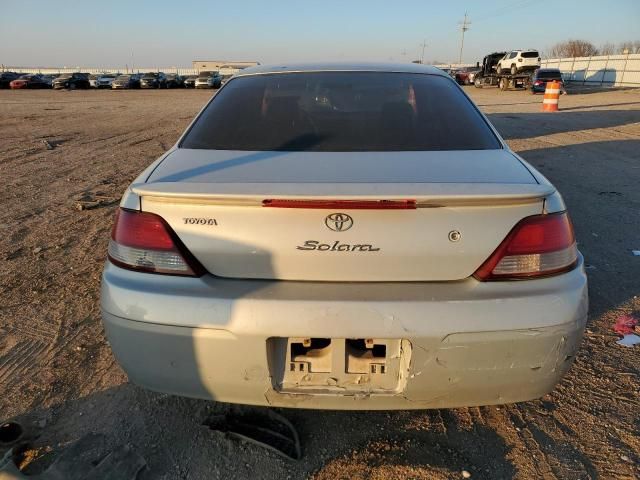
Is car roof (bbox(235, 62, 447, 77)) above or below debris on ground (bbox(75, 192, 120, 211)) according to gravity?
above

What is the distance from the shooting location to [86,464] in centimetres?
191

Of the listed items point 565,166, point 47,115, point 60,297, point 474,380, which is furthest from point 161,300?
point 47,115

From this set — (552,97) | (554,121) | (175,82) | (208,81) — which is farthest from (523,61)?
(175,82)

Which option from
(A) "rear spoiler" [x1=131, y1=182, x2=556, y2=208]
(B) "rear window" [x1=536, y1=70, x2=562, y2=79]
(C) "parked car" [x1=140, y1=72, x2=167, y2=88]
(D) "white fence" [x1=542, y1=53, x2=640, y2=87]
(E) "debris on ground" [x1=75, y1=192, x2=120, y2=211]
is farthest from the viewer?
(C) "parked car" [x1=140, y1=72, x2=167, y2=88]

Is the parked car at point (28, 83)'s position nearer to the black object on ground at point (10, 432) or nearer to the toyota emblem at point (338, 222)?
the black object on ground at point (10, 432)

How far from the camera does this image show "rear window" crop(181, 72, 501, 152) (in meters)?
2.40

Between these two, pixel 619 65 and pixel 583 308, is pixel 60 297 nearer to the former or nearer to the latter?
pixel 583 308

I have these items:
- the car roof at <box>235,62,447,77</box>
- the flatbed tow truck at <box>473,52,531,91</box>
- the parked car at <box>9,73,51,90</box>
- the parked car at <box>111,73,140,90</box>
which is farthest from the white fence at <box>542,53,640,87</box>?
the parked car at <box>9,73,51,90</box>

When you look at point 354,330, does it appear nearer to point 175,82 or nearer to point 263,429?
point 263,429

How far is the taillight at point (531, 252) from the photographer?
179cm

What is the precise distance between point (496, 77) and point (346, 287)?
4038 cm

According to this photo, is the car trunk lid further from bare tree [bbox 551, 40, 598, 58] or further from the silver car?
bare tree [bbox 551, 40, 598, 58]

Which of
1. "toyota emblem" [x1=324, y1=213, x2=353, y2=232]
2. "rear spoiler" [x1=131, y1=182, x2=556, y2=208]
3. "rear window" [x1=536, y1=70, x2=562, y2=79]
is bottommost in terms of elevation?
"toyota emblem" [x1=324, y1=213, x2=353, y2=232]

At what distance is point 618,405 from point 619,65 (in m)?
47.9
